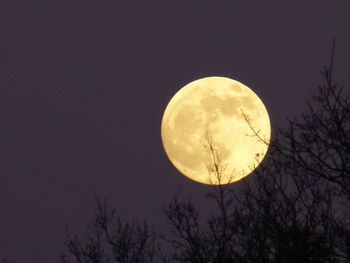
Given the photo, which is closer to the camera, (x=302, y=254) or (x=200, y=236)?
(x=302, y=254)

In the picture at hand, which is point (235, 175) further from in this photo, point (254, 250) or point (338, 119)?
point (338, 119)

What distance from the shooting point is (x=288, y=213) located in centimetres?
1369

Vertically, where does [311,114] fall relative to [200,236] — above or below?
below

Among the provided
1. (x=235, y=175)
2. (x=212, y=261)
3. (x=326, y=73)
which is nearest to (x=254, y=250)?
(x=212, y=261)

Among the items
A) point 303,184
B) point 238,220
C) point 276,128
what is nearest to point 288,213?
point 303,184

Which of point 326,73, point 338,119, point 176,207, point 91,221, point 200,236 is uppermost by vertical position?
point 91,221

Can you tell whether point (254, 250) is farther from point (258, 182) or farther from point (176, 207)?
point (176, 207)

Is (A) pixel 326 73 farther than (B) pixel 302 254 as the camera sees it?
No

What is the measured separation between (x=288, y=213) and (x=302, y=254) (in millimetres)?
944

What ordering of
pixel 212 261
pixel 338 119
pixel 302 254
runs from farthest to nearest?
pixel 212 261 < pixel 302 254 < pixel 338 119

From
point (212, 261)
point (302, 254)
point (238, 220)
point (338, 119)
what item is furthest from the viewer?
point (212, 261)

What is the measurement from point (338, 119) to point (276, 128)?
2.55 feet

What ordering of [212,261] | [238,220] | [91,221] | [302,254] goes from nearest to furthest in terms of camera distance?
[302,254]
[238,220]
[212,261]
[91,221]

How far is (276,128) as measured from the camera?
898cm
